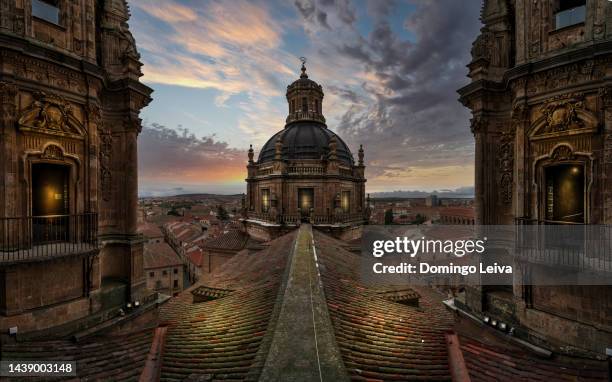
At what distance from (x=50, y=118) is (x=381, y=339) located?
29.5ft

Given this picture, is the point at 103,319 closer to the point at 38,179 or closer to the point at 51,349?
the point at 51,349

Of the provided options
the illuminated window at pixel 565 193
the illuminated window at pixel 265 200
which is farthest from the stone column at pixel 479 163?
the illuminated window at pixel 265 200

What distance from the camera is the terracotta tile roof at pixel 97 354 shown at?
5859 millimetres

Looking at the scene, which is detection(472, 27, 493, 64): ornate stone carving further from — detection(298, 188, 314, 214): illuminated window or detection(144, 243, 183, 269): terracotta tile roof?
detection(144, 243, 183, 269): terracotta tile roof

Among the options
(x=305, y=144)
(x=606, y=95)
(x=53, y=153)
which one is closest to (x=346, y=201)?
(x=305, y=144)

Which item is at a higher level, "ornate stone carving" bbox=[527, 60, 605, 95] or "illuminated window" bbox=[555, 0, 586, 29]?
"illuminated window" bbox=[555, 0, 586, 29]

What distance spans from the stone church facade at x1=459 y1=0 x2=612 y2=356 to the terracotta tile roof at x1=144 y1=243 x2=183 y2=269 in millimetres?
39794

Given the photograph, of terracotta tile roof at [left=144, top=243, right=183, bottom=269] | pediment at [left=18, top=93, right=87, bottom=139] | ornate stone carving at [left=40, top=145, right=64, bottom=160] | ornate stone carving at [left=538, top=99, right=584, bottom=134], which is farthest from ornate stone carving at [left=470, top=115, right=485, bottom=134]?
terracotta tile roof at [left=144, top=243, right=183, bottom=269]

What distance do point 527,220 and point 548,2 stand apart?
589cm

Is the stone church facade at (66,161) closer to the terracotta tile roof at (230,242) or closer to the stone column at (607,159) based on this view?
the stone column at (607,159)

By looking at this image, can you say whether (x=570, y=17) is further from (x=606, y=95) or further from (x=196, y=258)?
(x=196, y=258)

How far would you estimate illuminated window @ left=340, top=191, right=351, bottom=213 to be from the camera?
89.1 feet

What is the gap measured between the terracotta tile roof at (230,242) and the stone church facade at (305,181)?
112 cm

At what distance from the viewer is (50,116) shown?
7227 millimetres
